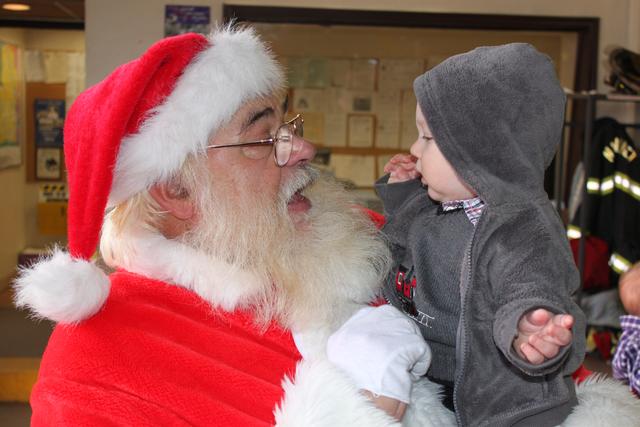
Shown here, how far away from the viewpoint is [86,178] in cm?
130

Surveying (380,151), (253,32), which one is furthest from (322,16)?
(253,32)

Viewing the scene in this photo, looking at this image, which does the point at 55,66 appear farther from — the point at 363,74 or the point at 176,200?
the point at 176,200

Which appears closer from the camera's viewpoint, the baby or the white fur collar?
the white fur collar

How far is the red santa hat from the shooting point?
47.8 inches

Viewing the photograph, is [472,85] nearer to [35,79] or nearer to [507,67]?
[507,67]

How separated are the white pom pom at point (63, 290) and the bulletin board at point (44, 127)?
647 cm

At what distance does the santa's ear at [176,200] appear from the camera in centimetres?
147

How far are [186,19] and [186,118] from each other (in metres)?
3.48

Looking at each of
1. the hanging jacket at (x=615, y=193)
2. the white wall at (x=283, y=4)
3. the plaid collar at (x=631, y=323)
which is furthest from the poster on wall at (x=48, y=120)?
the plaid collar at (x=631, y=323)

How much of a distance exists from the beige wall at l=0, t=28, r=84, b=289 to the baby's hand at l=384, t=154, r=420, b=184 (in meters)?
5.96

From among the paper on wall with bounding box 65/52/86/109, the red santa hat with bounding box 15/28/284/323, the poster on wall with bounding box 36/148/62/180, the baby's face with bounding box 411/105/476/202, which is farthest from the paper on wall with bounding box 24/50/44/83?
the baby's face with bounding box 411/105/476/202

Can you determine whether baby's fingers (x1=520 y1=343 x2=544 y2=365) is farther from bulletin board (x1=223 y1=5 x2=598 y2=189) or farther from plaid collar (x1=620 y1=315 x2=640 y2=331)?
bulletin board (x1=223 y1=5 x2=598 y2=189)

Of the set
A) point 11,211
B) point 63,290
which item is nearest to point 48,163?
point 11,211

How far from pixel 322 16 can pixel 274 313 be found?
369 centimetres
